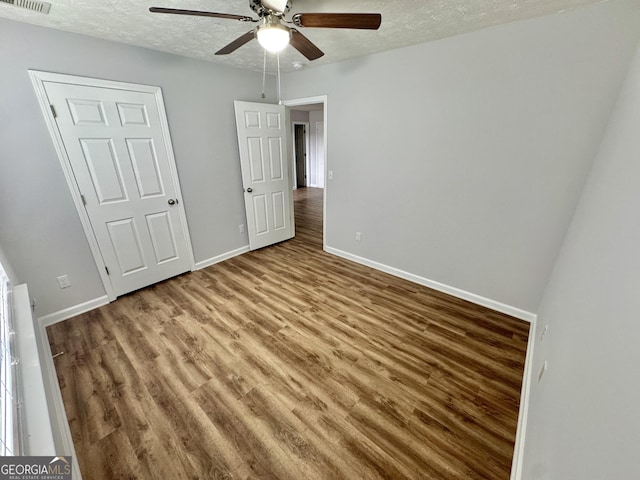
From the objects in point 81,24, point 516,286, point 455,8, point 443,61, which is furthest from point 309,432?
point 81,24

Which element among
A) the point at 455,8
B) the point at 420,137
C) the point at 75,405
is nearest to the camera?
the point at 75,405

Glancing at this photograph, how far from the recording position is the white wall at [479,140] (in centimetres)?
173

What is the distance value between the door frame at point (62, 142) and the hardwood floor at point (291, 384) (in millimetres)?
542

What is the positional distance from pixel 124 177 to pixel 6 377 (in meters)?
2.07

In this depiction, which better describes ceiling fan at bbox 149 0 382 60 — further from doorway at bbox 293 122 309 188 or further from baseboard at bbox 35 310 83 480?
doorway at bbox 293 122 309 188

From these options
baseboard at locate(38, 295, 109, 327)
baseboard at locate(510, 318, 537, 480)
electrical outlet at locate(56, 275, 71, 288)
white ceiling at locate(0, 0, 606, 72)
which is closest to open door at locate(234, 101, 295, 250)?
white ceiling at locate(0, 0, 606, 72)

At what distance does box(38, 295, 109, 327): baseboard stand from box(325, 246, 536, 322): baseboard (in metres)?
2.82

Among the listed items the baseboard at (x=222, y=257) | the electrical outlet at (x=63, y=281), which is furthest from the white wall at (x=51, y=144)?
the baseboard at (x=222, y=257)

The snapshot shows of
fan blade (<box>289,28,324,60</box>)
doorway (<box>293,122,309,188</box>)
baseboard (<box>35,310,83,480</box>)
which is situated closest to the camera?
baseboard (<box>35,310,83,480</box>)

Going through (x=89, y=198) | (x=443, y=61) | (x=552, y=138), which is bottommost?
(x=89, y=198)

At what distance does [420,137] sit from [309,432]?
2637mm

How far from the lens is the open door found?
3324 millimetres

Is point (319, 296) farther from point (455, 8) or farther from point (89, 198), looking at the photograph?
point (455, 8)

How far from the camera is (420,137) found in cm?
253
